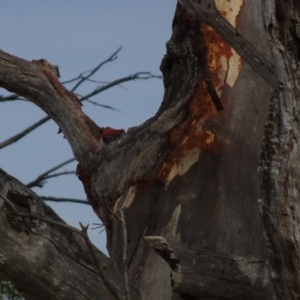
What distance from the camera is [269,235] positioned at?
187cm

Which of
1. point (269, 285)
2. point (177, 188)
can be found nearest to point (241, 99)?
point (177, 188)

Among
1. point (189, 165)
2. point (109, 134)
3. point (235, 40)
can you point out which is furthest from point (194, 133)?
point (235, 40)

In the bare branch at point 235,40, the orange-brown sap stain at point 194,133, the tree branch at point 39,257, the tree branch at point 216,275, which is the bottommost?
the tree branch at point 39,257

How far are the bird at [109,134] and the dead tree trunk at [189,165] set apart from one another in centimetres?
3

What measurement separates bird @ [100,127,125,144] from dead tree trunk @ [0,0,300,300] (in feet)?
0.10

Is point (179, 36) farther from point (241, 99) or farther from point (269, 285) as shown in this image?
point (269, 285)

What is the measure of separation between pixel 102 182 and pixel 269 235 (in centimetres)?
124

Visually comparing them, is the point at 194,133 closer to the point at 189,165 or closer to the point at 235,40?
the point at 189,165

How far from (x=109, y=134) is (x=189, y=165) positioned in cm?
44

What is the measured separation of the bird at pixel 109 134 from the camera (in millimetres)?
3277

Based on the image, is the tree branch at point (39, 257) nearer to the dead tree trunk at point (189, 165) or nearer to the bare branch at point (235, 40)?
the dead tree trunk at point (189, 165)

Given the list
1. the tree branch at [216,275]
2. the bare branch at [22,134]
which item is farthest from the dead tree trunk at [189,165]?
the bare branch at [22,134]

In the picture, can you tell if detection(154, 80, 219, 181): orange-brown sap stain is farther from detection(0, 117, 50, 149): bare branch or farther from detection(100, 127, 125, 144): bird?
detection(0, 117, 50, 149): bare branch

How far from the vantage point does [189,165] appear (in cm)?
300
